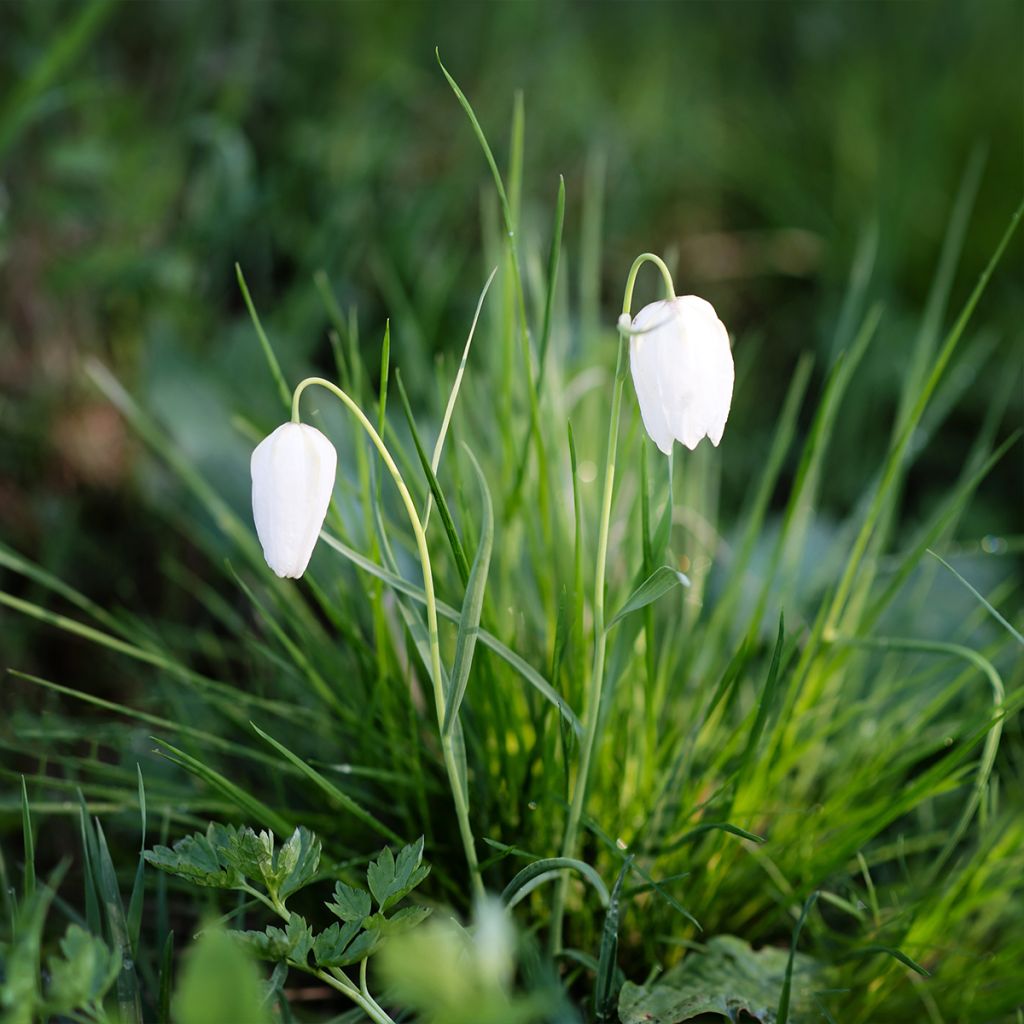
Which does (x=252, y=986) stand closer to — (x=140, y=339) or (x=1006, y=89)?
(x=140, y=339)

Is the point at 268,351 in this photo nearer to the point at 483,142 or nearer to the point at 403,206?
the point at 483,142

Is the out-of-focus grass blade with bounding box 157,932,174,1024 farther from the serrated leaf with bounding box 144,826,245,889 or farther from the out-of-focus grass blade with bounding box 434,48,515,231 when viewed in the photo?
the out-of-focus grass blade with bounding box 434,48,515,231

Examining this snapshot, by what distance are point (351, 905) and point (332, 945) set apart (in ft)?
0.09

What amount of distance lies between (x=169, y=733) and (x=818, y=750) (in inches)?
28.6

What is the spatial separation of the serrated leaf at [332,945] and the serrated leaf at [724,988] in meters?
0.25

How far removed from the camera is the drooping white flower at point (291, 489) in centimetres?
72

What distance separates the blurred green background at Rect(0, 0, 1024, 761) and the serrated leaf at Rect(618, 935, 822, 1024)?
817 mm

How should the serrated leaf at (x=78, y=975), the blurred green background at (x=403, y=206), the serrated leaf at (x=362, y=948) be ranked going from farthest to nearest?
the blurred green background at (x=403, y=206), the serrated leaf at (x=362, y=948), the serrated leaf at (x=78, y=975)

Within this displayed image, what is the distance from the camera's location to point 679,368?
0.73 meters

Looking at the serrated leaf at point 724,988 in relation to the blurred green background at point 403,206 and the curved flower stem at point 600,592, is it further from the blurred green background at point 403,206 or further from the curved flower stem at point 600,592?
the blurred green background at point 403,206

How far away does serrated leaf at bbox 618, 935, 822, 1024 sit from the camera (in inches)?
33.2

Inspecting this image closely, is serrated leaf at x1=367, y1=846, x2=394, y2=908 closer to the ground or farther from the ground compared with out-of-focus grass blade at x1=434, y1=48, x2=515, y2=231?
closer to the ground

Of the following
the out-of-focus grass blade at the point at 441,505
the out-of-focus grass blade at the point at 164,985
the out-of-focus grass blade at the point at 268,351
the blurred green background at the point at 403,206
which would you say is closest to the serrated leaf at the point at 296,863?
the out-of-focus grass blade at the point at 164,985

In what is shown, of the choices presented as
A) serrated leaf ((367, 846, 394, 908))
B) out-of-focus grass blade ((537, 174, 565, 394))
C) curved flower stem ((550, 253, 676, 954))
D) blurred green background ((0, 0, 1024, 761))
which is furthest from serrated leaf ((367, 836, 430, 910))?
blurred green background ((0, 0, 1024, 761))
